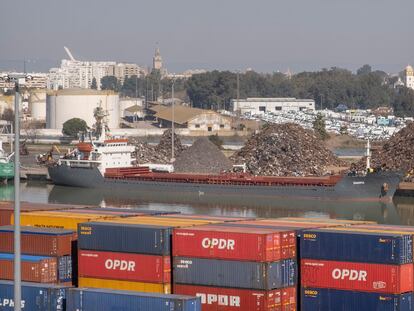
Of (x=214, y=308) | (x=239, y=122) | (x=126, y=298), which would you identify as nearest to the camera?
(x=126, y=298)

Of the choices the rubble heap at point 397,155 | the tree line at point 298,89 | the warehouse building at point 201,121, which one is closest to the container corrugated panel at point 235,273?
the rubble heap at point 397,155

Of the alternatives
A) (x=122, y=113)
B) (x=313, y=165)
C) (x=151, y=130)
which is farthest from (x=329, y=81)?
(x=313, y=165)

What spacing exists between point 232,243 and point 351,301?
2092 mm

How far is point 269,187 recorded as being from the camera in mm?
49656

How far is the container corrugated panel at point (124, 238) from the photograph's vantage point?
62.3ft

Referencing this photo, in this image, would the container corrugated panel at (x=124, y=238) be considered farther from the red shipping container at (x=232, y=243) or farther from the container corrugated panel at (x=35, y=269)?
the container corrugated panel at (x=35, y=269)

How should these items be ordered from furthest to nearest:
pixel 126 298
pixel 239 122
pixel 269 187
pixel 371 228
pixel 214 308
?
pixel 239 122 → pixel 269 187 → pixel 371 228 → pixel 214 308 → pixel 126 298

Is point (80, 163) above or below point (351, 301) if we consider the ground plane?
below

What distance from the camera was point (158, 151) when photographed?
66.6m

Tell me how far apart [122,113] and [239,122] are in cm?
1745

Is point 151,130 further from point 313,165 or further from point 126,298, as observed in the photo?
point 126,298

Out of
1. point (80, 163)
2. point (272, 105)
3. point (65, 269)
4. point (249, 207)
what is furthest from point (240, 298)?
point (272, 105)

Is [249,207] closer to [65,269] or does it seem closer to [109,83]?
[65,269]

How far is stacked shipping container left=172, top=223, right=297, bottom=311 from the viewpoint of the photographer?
1825 centimetres
